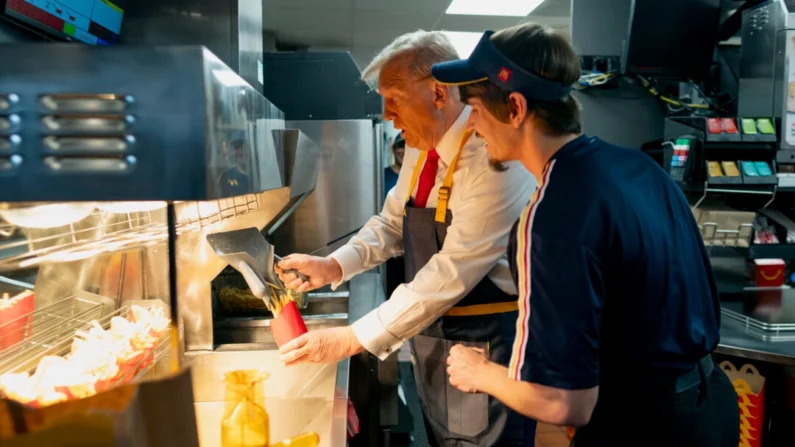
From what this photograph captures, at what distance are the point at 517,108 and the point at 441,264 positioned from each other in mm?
489

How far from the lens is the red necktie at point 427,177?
172 cm

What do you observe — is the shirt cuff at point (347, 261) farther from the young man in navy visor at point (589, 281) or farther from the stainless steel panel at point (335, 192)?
the stainless steel panel at point (335, 192)

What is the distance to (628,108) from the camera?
9.91 ft

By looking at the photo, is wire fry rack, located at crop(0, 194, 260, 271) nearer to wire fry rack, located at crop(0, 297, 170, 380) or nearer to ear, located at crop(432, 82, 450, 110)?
wire fry rack, located at crop(0, 297, 170, 380)

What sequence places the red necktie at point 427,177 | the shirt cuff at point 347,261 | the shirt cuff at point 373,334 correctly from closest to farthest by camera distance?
the shirt cuff at point 373,334
the red necktie at point 427,177
the shirt cuff at point 347,261

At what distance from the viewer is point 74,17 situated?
1.16m

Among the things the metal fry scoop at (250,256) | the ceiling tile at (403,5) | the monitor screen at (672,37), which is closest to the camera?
the metal fry scoop at (250,256)

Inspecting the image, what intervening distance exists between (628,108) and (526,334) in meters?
2.37

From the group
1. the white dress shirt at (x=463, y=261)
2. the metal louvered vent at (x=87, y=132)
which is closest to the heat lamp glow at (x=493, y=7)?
the white dress shirt at (x=463, y=261)

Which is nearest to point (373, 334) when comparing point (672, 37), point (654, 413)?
point (654, 413)

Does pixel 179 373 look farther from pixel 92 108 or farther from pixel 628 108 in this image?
pixel 628 108

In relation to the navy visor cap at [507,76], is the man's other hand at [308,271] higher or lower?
lower

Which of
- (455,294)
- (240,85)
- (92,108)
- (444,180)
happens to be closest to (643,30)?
(444,180)

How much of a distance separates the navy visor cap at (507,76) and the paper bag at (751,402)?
5.58ft
